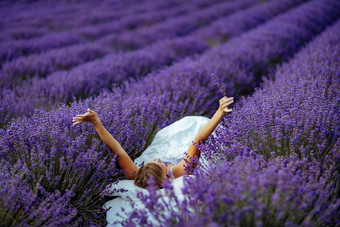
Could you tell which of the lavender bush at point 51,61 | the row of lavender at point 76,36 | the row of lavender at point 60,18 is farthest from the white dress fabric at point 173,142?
the row of lavender at point 60,18

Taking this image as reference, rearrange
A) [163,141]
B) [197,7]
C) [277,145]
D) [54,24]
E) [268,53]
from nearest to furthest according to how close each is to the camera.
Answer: [277,145] < [163,141] < [268,53] < [54,24] < [197,7]

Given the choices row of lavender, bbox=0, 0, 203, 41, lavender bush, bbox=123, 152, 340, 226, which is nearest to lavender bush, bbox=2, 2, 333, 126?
lavender bush, bbox=123, 152, 340, 226

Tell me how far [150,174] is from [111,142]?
35 centimetres

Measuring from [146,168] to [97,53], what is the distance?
13.5 feet

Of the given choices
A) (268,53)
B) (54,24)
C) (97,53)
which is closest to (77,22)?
(54,24)

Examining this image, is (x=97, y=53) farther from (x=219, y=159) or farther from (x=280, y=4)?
(x=280, y=4)

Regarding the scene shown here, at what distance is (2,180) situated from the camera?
1.35 m

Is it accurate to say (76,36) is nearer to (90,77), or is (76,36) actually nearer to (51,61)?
(51,61)

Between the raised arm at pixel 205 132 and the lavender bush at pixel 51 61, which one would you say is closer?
the raised arm at pixel 205 132

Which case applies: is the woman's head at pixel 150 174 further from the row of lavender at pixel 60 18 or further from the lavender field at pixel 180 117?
the row of lavender at pixel 60 18

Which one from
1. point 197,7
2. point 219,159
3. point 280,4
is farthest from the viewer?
point 197,7

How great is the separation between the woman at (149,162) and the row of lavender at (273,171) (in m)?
0.10

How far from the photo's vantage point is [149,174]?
1688 millimetres

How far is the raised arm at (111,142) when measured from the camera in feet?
5.75
